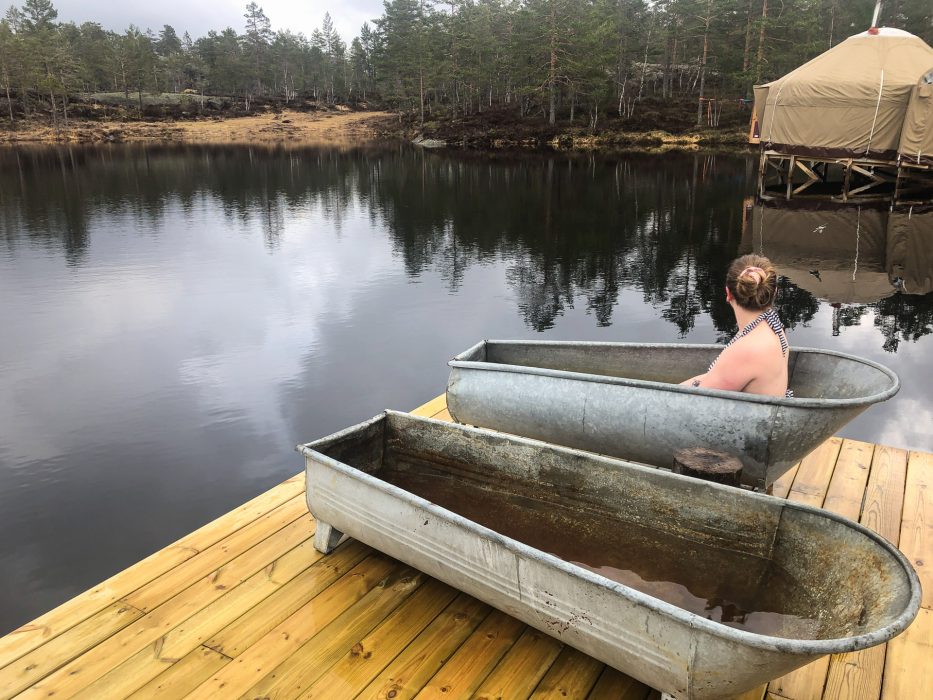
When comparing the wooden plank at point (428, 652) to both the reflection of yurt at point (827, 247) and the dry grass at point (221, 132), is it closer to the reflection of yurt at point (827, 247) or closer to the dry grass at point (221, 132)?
the reflection of yurt at point (827, 247)

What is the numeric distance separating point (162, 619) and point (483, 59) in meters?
69.4

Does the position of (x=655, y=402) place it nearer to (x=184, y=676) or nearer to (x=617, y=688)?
(x=617, y=688)

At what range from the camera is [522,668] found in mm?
3109

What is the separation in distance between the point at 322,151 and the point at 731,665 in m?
53.8

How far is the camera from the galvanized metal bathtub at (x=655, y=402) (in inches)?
157

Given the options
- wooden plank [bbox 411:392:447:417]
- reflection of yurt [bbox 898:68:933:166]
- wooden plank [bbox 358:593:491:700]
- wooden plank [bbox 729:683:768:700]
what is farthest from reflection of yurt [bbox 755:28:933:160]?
wooden plank [bbox 358:593:491:700]

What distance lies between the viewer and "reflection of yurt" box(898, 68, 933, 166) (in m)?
22.7

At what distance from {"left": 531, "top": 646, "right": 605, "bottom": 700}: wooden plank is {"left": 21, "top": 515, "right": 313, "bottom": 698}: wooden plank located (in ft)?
6.01

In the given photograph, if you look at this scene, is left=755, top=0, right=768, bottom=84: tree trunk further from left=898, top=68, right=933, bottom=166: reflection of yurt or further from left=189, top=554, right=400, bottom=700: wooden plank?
left=189, top=554, right=400, bottom=700: wooden plank

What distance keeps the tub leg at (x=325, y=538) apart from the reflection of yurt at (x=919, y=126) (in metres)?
26.4

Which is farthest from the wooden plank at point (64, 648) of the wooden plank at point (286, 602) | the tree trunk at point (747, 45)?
the tree trunk at point (747, 45)

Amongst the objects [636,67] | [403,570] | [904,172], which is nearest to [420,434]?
[403,570]

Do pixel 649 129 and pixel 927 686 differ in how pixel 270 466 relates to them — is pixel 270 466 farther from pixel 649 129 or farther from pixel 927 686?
pixel 649 129

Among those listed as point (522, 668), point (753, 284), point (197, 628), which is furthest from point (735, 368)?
point (197, 628)
